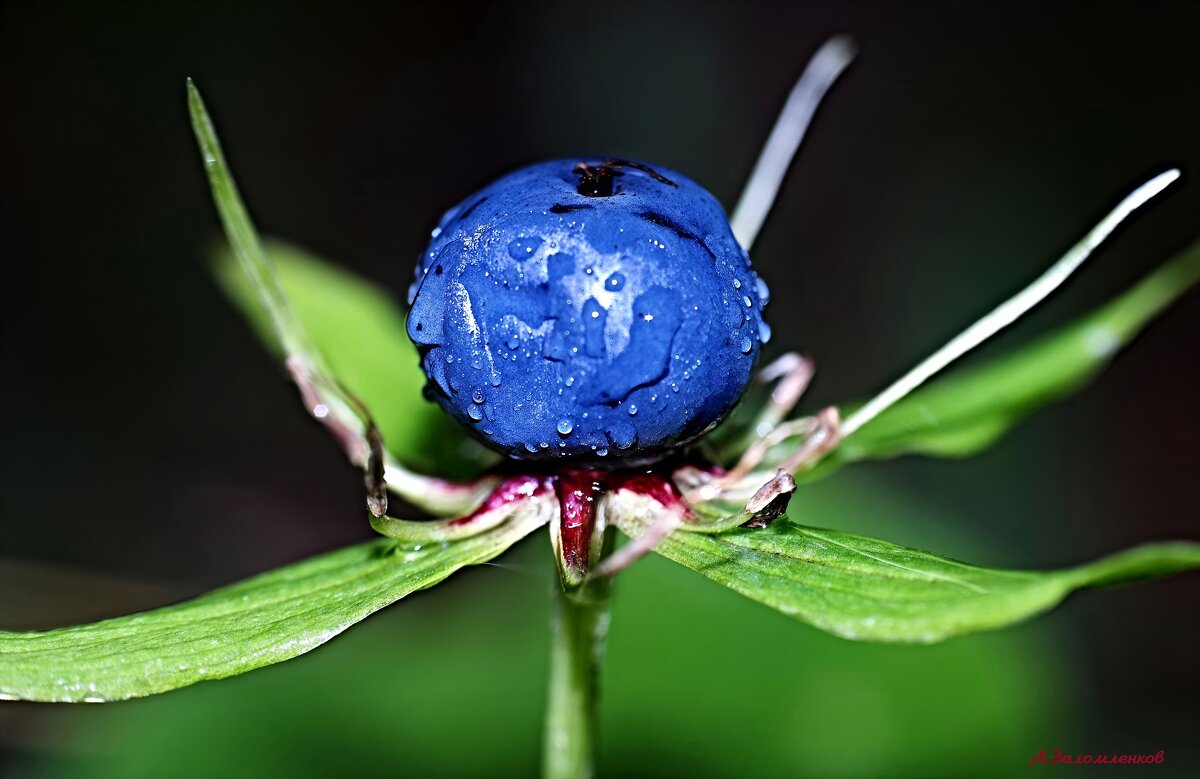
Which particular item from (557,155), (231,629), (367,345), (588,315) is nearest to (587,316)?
(588,315)

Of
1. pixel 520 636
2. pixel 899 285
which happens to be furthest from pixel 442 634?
pixel 899 285

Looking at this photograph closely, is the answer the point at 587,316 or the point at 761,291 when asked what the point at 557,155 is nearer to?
the point at 761,291

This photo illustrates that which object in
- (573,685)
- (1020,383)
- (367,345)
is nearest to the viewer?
(573,685)

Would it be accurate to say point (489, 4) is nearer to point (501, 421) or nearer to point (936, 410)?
point (936, 410)

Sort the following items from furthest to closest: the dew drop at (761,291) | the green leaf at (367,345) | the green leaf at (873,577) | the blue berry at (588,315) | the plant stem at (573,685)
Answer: the green leaf at (367,345) → the plant stem at (573,685) → the dew drop at (761,291) → the blue berry at (588,315) → the green leaf at (873,577)

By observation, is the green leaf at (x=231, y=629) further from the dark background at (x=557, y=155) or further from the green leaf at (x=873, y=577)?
the dark background at (x=557, y=155)

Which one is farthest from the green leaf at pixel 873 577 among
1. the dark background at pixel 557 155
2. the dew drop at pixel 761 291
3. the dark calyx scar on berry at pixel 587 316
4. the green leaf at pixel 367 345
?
the dark background at pixel 557 155
